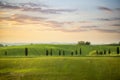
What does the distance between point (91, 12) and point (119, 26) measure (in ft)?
1.31

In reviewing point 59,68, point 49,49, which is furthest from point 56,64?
point 49,49

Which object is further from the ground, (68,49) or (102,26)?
(102,26)

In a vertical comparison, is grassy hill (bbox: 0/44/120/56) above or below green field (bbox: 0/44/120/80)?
above

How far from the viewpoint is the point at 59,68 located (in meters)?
3.70

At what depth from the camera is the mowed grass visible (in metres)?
3.66

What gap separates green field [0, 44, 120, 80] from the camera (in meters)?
Result: 3.67

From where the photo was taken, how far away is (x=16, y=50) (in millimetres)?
3729

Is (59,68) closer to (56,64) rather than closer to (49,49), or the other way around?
(56,64)

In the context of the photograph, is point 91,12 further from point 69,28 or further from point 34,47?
point 34,47

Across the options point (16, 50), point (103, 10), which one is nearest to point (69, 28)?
point (103, 10)

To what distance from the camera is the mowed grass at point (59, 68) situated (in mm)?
3662

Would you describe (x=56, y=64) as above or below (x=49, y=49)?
below

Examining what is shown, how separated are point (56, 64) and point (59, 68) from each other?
0.21 ft

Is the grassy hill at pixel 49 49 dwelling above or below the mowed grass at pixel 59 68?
above
